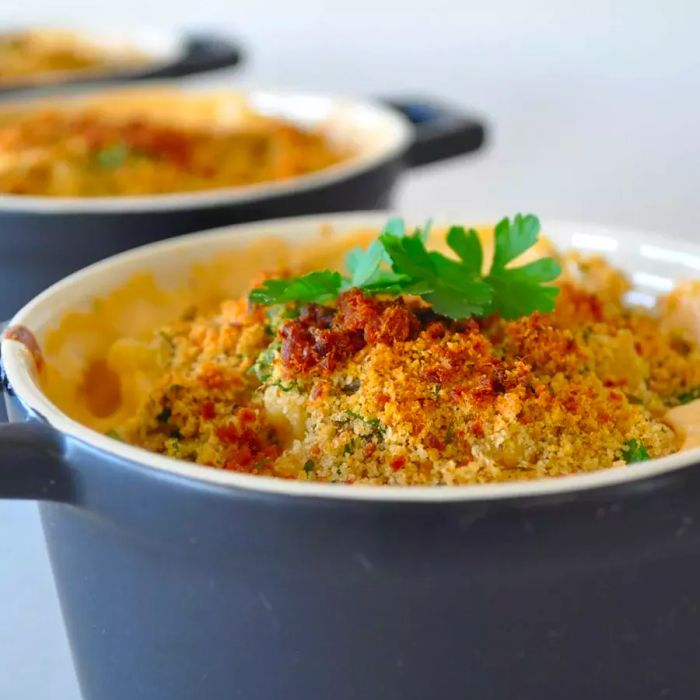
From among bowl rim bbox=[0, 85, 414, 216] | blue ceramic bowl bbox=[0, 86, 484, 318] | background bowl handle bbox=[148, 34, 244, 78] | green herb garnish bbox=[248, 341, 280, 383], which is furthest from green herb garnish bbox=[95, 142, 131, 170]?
green herb garnish bbox=[248, 341, 280, 383]

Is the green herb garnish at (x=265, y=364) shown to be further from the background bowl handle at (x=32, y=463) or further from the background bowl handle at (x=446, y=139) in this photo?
the background bowl handle at (x=446, y=139)

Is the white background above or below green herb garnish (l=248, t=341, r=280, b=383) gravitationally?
below

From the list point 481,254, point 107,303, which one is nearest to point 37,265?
point 107,303

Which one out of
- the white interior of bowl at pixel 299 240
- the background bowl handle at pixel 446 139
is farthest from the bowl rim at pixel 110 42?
the white interior of bowl at pixel 299 240

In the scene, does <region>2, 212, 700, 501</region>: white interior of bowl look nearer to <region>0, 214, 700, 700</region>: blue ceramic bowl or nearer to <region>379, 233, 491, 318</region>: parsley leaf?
<region>0, 214, 700, 700</region>: blue ceramic bowl

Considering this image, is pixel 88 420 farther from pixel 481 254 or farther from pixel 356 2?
pixel 356 2

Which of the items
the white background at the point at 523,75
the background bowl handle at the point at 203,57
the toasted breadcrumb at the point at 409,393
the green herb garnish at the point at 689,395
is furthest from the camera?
the white background at the point at 523,75

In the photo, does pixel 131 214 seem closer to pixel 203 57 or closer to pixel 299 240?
pixel 299 240

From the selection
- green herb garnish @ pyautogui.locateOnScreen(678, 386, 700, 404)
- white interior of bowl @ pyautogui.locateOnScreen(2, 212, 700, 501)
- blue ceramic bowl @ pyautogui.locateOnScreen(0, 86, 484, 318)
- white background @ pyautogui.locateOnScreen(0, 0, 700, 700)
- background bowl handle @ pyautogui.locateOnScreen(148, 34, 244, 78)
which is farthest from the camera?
white background @ pyautogui.locateOnScreen(0, 0, 700, 700)
